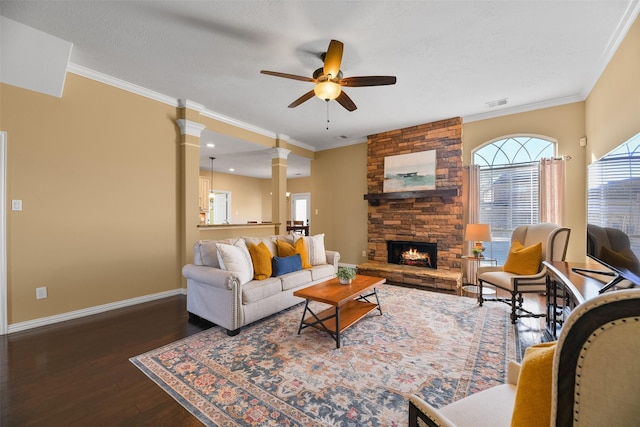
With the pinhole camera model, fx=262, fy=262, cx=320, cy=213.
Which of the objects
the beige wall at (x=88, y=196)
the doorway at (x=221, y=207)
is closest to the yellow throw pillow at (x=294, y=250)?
the beige wall at (x=88, y=196)

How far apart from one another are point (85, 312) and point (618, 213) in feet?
16.8

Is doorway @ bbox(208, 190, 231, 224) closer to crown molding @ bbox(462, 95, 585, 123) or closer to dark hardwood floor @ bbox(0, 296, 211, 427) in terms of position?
dark hardwood floor @ bbox(0, 296, 211, 427)

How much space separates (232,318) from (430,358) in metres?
1.87

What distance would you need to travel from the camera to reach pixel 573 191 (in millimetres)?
3768

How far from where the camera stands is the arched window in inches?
161

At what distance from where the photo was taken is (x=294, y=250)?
371 cm

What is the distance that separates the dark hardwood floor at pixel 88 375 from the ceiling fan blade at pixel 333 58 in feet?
9.44

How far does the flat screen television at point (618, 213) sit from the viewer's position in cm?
153

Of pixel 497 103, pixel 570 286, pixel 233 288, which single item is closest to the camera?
pixel 570 286

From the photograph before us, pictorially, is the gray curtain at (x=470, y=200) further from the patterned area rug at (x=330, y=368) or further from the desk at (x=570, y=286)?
the desk at (x=570, y=286)

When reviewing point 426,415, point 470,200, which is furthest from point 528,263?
point 426,415

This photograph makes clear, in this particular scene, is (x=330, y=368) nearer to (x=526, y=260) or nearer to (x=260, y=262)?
(x=260, y=262)

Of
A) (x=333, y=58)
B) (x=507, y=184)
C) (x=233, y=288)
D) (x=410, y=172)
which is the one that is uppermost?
(x=333, y=58)

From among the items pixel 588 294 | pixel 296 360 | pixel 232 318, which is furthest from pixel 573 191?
pixel 232 318
